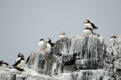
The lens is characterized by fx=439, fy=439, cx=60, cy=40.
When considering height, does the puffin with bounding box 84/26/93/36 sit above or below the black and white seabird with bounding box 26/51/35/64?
above

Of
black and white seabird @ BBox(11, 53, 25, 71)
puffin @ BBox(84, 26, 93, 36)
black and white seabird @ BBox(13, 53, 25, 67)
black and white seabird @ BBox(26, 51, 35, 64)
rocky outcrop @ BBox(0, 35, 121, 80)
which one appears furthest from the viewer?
black and white seabird @ BBox(13, 53, 25, 67)

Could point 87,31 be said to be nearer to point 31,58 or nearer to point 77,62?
point 77,62

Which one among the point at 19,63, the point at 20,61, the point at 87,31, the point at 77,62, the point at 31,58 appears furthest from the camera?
the point at 20,61

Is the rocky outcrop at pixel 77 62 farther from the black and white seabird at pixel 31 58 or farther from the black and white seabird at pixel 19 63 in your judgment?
the black and white seabird at pixel 19 63

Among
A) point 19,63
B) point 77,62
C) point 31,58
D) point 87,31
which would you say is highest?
point 87,31

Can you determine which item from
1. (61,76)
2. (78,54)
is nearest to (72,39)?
(78,54)

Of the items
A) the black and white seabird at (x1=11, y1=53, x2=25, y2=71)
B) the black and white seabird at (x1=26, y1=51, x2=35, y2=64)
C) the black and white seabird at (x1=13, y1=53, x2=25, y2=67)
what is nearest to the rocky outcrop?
the black and white seabird at (x1=26, y1=51, x2=35, y2=64)

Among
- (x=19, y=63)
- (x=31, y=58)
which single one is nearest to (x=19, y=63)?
(x=19, y=63)

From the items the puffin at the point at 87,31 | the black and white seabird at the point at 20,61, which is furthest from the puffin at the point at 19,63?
the puffin at the point at 87,31

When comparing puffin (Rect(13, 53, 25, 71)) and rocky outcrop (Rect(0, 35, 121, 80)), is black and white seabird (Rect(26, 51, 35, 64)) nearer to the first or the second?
rocky outcrop (Rect(0, 35, 121, 80))

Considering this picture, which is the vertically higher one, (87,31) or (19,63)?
(87,31)

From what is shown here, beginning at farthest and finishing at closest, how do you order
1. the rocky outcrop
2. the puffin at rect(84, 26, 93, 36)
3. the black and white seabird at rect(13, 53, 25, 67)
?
1. the black and white seabird at rect(13, 53, 25, 67)
2. the puffin at rect(84, 26, 93, 36)
3. the rocky outcrop

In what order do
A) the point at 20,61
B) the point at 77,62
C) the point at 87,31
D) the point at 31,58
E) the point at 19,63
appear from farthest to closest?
the point at 20,61 < the point at 19,63 < the point at 31,58 < the point at 87,31 < the point at 77,62

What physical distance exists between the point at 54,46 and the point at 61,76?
2787 millimetres
